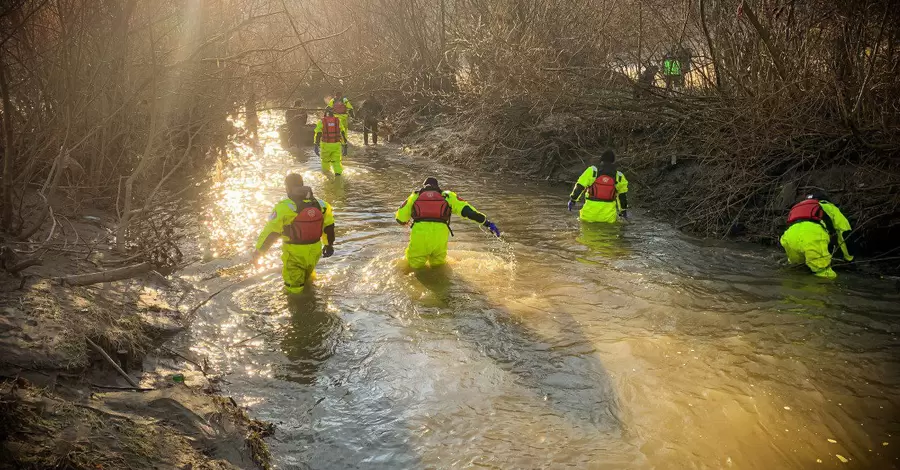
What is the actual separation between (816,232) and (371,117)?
56.3 ft

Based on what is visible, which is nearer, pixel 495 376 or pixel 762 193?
pixel 495 376

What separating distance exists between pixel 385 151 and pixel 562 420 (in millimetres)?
16549

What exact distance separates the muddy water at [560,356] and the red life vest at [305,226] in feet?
2.58

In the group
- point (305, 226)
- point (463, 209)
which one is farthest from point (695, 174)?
point (305, 226)

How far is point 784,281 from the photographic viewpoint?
26.8 feet

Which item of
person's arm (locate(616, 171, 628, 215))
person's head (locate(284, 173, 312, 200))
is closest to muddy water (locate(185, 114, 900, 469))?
person's arm (locate(616, 171, 628, 215))

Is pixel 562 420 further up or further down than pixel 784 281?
further down

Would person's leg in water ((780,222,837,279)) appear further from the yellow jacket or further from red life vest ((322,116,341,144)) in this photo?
red life vest ((322,116,341,144))

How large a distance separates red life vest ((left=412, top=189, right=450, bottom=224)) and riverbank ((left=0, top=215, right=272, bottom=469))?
3267mm

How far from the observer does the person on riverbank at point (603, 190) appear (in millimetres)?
10430

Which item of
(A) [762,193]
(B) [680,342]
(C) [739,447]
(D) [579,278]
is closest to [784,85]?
(A) [762,193]

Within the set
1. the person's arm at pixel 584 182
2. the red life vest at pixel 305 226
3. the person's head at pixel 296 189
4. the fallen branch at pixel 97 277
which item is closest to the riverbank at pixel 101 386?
the fallen branch at pixel 97 277

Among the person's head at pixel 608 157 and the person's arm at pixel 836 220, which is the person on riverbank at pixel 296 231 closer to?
the person's head at pixel 608 157

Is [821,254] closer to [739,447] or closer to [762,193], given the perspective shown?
[762,193]
